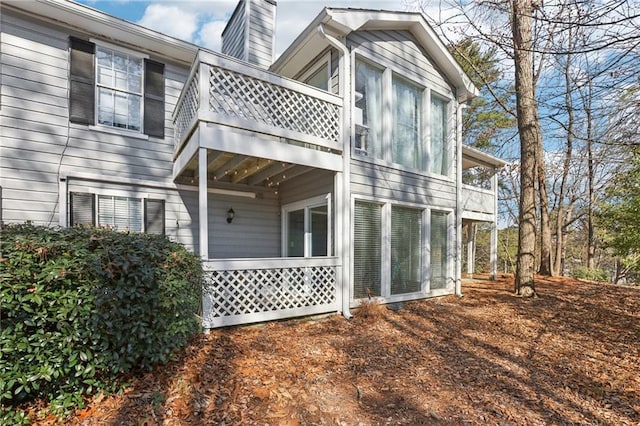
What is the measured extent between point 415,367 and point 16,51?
746 cm

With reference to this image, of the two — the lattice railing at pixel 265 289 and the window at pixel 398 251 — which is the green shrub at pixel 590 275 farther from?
the lattice railing at pixel 265 289

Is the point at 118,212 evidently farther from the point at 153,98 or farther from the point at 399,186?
the point at 399,186

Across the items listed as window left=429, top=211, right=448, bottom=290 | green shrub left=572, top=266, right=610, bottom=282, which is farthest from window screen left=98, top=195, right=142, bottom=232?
green shrub left=572, top=266, right=610, bottom=282

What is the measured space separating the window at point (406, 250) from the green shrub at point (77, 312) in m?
4.65

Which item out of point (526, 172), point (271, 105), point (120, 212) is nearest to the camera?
point (271, 105)

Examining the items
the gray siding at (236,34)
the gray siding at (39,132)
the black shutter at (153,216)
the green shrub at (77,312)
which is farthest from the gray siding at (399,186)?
the gray siding at (236,34)

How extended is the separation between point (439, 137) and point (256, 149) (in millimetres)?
5027

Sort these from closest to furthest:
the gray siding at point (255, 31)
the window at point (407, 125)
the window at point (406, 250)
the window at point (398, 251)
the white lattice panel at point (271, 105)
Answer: the white lattice panel at point (271, 105) → the window at point (398, 251) → the window at point (406, 250) → the window at point (407, 125) → the gray siding at point (255, 31)

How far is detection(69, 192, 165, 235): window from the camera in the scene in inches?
219

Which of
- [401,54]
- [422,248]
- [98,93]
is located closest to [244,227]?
[98,93]

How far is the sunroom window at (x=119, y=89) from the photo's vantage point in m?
5.77

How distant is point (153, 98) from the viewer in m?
6.21

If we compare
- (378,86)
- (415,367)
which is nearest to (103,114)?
(378,86)

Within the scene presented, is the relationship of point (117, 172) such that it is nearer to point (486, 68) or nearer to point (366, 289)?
point (366, 289)
